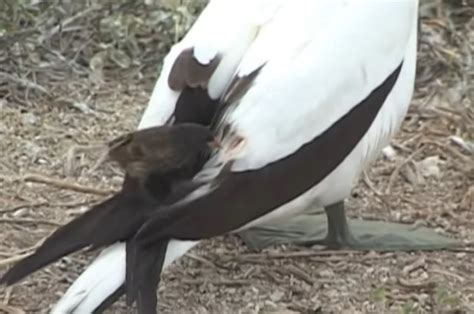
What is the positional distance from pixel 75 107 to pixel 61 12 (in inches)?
30.0

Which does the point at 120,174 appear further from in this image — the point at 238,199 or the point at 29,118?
the point at 238,199

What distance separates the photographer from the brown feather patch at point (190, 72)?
3.48 metres

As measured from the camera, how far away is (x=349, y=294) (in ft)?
12.3

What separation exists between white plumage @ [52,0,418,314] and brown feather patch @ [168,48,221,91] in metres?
0.02

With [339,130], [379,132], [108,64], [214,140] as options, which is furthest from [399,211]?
[108,64]

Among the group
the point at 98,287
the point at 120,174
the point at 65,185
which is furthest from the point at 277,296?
the point at 120,174

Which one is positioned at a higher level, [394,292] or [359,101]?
[359,101]

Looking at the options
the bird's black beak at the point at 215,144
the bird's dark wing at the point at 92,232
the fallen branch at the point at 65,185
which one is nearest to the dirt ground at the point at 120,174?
the fallen branch at the point at 65,185

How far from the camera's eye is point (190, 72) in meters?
3.52

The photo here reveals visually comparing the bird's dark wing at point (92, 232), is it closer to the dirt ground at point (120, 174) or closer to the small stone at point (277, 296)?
the dirt ground at point (120, 174)

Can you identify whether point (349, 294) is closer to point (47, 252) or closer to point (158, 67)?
point (47, 252)

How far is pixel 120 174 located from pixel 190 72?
3.42 feet

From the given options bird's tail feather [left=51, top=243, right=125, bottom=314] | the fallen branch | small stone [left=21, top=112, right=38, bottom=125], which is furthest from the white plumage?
small stone [left=21, top=112, right=38, bottom=125]

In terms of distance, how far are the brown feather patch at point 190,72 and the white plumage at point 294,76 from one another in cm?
2
